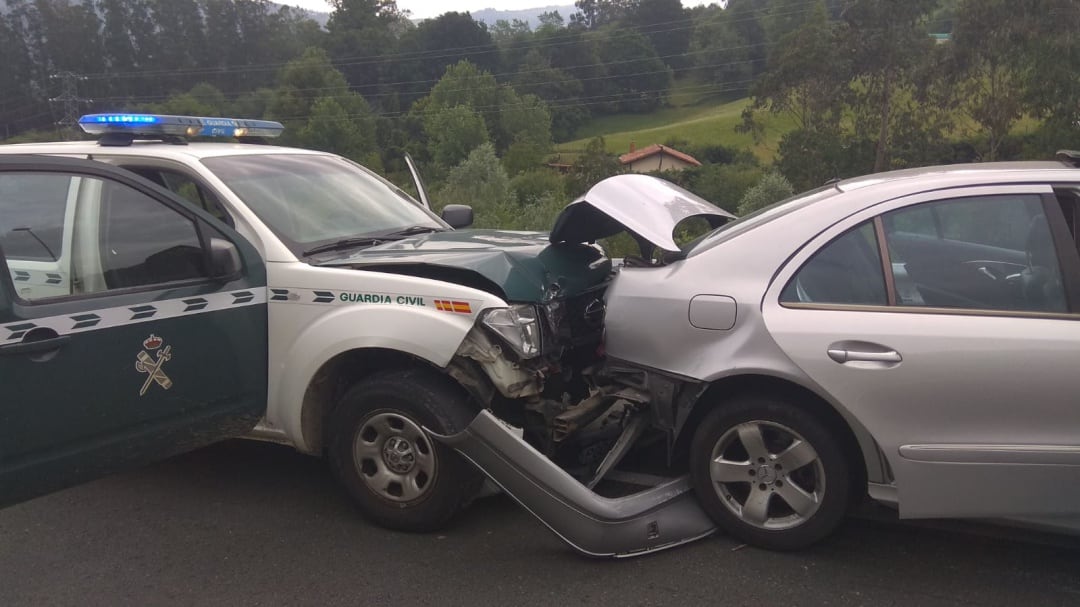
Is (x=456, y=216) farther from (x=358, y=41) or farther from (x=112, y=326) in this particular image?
(x=358, y=41)

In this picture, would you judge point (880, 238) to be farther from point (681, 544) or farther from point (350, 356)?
point (350, 356)

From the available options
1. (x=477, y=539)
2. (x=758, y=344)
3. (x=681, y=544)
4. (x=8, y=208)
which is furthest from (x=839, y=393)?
(x=8, y=208)

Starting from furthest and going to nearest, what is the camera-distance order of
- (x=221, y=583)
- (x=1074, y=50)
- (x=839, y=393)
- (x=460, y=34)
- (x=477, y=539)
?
(x=460, y=34)
(x=1074, y=50)
(x=477, y=539)
(x=221, y=583)
(x=839, y=393)

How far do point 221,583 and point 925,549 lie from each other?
3004 millimetres

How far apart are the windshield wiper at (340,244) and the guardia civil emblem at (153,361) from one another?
2.84 ft

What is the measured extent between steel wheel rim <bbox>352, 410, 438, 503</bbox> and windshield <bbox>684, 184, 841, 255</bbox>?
154 centimetres

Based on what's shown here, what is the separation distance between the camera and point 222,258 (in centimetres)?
385

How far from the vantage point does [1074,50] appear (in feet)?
118

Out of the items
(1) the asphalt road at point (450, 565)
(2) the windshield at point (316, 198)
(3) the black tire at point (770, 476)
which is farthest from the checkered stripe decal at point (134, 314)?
(3) the black tire at point (770, 476)

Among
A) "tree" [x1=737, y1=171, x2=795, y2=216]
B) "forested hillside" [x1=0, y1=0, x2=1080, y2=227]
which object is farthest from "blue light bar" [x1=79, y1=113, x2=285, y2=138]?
"tree" [x1=737, y1=171, x2=795, y2=216]

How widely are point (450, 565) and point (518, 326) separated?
1094 mm

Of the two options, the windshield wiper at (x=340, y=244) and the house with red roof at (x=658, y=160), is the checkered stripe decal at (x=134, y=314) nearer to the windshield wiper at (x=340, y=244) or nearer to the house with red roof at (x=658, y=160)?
the windshield wiper at (x=340, y=244)

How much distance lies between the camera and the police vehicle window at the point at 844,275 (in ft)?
11.4

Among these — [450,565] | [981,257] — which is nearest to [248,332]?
[450,565]
